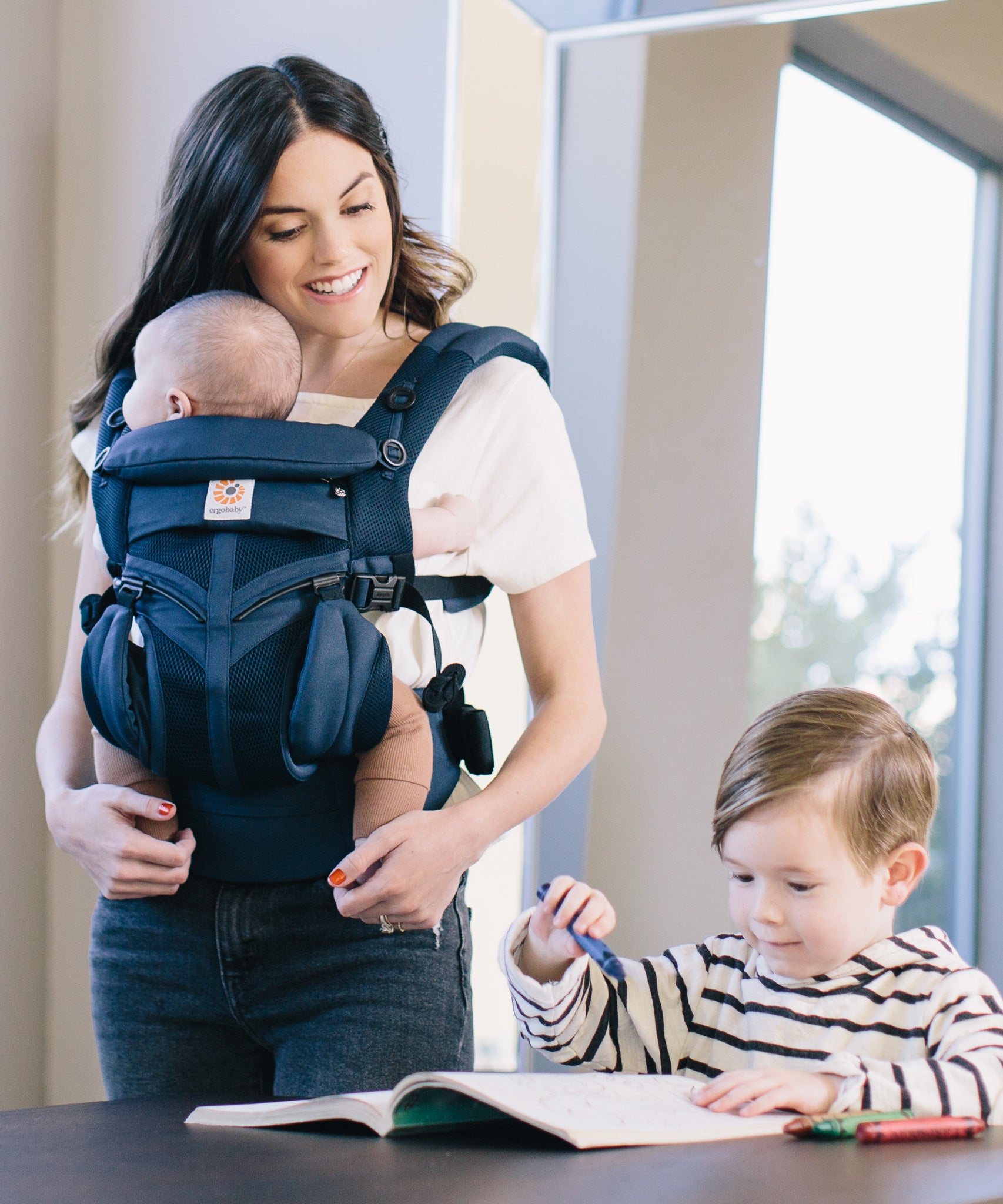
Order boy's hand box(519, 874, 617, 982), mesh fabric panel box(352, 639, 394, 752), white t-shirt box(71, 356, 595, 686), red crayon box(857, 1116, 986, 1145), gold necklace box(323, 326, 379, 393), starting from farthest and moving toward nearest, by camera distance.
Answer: gold necklace box(323, 326, 379, 393), white t-shirt box(71, 356, 595, 686), mesh fabric panel box(352, 639, 394, 752), boy's hand box(519, 874, 617, 982), red crayon box(857, 1116, 986, 1145)

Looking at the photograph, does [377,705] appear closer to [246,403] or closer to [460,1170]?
[246,403]

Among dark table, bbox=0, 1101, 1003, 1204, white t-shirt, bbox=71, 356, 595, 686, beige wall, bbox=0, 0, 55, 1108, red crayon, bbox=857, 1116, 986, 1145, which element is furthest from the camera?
beige wall, bbox=0, 0, 55, 1108

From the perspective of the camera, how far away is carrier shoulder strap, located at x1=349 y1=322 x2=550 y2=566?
1071 mm

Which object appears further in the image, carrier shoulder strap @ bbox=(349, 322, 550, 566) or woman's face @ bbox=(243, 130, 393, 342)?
woman's face @ bbox=(243, 130, 393, 342)

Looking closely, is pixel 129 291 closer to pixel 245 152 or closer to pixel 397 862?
pixel 245 152

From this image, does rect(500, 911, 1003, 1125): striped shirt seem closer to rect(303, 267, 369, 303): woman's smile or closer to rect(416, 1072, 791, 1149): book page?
rect(416, 1072, 791, 1149): book page

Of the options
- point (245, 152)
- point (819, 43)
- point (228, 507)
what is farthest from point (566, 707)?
point (819, 43)

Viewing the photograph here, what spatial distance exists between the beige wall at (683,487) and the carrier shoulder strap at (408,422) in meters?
1.06

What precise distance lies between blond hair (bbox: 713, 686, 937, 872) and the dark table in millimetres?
260

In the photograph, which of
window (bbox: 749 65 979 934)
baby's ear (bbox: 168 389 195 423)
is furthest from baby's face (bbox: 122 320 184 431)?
window (bbox: 749 65 979 934)

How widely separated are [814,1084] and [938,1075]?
84mm

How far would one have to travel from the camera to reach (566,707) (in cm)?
116

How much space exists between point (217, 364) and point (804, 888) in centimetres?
69

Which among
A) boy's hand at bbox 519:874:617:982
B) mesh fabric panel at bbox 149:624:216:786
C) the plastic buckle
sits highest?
the plastic buckle
